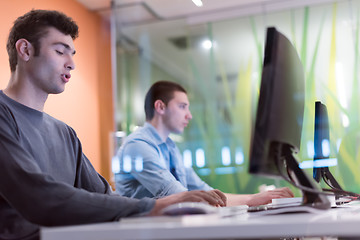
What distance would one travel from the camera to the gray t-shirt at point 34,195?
31.8 inches

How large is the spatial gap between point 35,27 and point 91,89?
2.73 m

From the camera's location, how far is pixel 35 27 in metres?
1.33

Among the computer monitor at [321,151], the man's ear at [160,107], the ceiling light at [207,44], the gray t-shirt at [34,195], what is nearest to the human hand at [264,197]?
the computer monitor at [321,151]

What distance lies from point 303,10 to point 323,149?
280cm

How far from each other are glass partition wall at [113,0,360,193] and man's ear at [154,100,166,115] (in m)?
1.28

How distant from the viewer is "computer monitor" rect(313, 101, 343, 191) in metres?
1.50

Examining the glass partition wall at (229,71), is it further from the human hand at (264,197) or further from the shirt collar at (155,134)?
the human hand at (264,197)

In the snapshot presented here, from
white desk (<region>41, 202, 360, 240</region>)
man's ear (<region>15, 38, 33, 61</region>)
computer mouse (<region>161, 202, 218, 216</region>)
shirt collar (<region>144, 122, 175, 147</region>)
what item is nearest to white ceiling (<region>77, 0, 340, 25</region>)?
shirt collar (<region>144, 122, 175, 147</region>)

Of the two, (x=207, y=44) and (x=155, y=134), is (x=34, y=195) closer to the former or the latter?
(x=155, y=134)

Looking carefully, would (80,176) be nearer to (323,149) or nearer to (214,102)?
(323,149)

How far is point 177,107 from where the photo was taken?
2.52 m

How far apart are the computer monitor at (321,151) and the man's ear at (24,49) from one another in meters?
1.06

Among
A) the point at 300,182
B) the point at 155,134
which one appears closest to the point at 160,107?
the point at 155,134

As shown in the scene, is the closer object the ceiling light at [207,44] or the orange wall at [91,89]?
the orange wall at [91,89]
